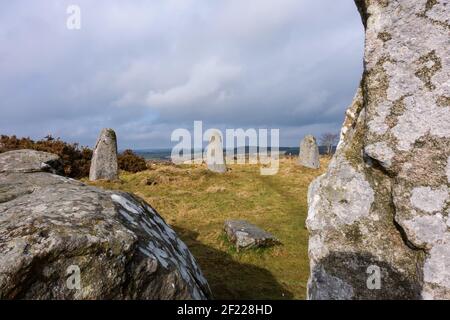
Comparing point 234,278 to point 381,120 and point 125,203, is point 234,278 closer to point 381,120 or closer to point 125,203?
point 125,203

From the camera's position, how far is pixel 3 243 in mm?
3816

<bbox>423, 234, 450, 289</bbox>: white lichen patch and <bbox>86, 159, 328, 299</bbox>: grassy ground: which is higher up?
<bbox>423, 234, 450, 289</bbox>: white lichen patch

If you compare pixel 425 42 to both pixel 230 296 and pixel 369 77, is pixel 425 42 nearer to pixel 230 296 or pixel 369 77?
pixel 369 77

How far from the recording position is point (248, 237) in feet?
35.2

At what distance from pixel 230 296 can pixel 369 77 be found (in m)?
5.16

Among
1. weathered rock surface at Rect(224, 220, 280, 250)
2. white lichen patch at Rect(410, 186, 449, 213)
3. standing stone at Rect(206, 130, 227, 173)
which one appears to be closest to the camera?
white lichen patch at Rect(410, 186, 449, 213)

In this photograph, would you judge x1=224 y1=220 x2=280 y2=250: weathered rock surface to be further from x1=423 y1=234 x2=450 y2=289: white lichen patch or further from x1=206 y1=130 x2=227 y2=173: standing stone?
x1=206 y1=130 x2=227 y2=173: standing stone

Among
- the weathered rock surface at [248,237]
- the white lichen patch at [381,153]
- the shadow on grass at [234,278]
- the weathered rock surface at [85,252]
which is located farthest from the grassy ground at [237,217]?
the white lichen patch at [381,153]

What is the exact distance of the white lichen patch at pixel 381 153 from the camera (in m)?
3.90

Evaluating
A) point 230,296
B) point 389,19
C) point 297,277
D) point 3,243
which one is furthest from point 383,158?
point 297,277

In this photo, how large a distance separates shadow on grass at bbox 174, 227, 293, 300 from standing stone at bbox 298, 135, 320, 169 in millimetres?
19022

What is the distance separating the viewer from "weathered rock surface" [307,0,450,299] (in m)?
3.66

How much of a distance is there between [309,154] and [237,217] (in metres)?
15.4

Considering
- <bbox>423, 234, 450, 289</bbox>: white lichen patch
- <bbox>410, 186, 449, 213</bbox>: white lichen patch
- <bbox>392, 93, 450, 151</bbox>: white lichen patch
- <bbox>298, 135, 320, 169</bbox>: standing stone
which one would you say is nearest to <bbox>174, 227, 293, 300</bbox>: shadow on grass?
<bbox>423, 234, 450, 289</bbox>: white lichen patch
